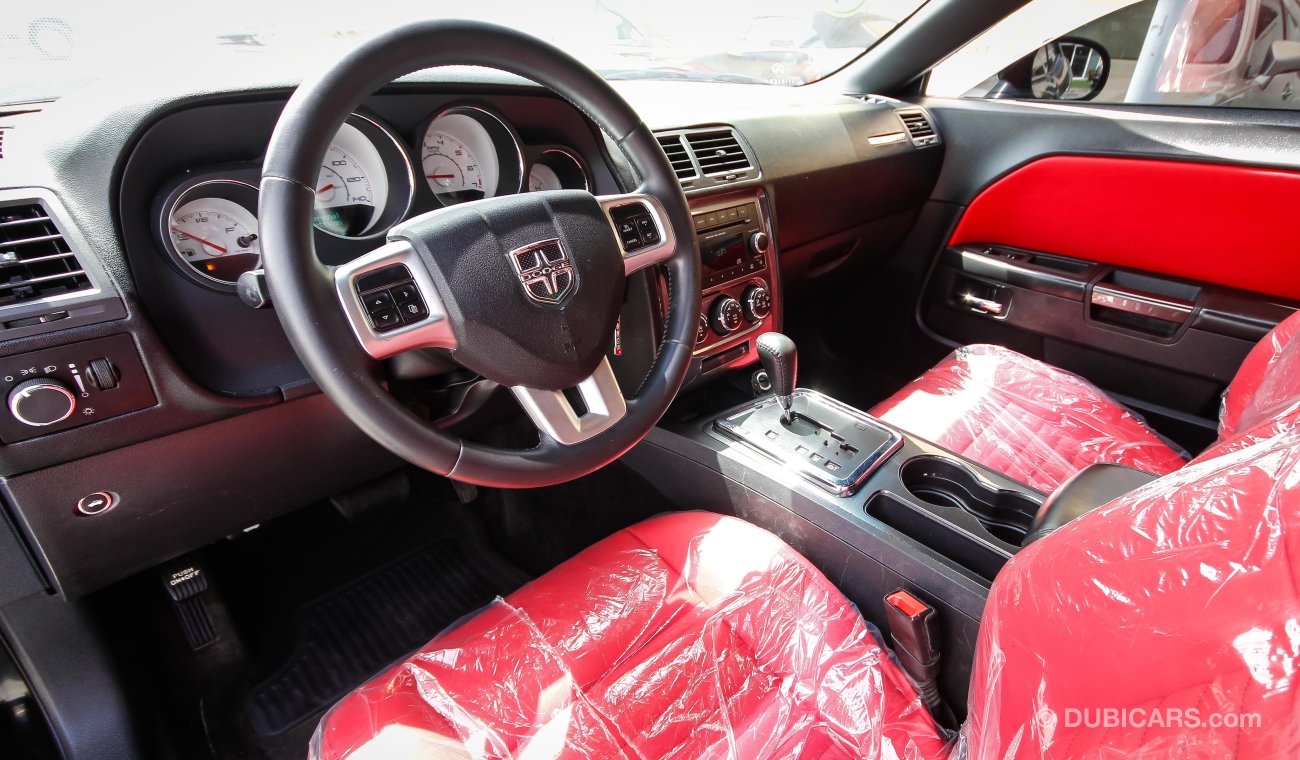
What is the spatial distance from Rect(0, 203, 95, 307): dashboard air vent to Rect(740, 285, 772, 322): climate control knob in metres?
1.05

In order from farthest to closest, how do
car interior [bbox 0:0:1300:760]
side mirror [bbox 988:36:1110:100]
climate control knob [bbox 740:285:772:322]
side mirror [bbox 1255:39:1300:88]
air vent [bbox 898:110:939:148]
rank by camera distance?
1. air vent [bbox 898:110:939:148]
2. side mirror [bbox 988:36:1110:100]
3. side mirror [bbox 1255:39:1300:88]
4. climate control knob [bbox 740:285:772:322]
5. car interior [bbox 0:0:1300:760]

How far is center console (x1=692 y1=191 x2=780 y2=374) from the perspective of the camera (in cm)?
138

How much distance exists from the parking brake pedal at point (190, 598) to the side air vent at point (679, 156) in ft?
3.72

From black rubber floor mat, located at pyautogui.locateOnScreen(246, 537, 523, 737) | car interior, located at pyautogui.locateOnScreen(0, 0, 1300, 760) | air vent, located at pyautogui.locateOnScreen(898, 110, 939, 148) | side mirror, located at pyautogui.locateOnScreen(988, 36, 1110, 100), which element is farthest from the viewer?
air vent, located at pyautogui.locateOnScreen(898, 110, 939, 148)

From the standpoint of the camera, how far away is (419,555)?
164cm

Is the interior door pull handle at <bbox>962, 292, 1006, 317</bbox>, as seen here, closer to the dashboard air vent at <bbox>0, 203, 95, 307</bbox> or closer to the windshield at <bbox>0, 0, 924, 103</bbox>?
the windshield at <bbox>0, 0, 924, 103</bbox>

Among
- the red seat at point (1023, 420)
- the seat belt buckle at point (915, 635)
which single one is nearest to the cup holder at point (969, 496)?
the red seat at point (1023, 420)

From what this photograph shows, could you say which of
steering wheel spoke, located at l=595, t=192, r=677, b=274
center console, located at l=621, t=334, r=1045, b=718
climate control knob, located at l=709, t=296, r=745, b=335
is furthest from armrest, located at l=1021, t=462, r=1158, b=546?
climate control knob, located at l=709, t=296, r=745, b=335

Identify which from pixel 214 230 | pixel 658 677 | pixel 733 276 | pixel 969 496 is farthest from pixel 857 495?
pixel 214 230

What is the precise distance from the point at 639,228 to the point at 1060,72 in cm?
153

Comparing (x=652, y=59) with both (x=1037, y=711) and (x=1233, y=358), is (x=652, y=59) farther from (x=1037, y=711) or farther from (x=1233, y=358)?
(x=1037, y=711)

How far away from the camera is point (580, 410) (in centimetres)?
97

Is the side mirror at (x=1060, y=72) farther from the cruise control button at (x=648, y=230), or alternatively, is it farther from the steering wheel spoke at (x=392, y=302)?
the steering wheel spoke at (x=392, y=302)

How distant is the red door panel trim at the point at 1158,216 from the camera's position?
148cm
